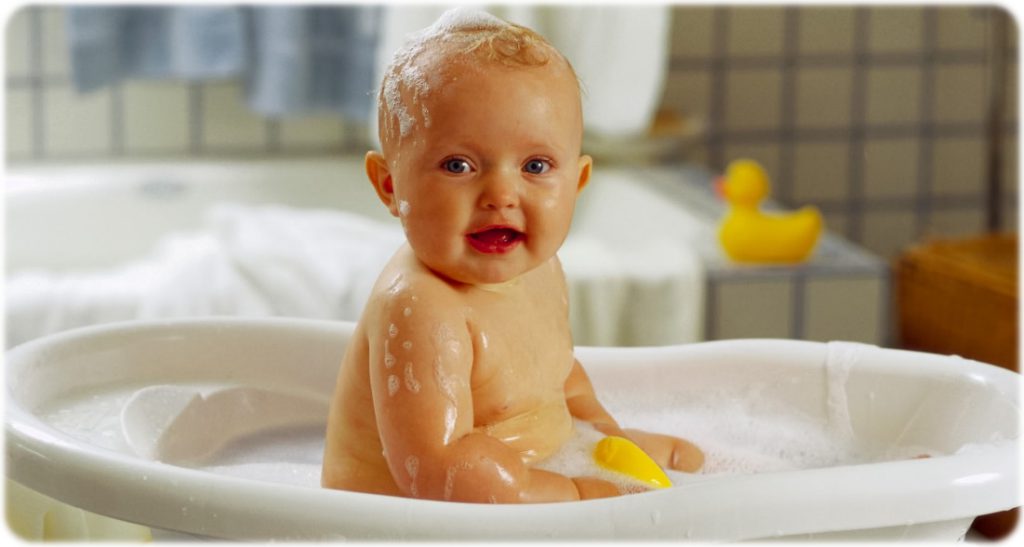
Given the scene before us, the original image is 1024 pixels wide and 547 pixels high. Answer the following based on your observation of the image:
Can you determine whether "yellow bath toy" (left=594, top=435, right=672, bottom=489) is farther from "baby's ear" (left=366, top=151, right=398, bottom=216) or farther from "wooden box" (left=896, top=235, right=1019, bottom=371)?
"wooden box" (left=896, top=235, right=1019, bottom=371)

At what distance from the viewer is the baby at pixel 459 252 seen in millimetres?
662

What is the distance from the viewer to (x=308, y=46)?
2336mm

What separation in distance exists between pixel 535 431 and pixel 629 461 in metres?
0.05

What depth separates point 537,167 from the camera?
26.7 inches

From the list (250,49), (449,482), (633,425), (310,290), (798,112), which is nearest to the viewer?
(449,482)

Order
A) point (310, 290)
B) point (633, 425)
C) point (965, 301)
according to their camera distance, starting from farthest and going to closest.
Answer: point (965, 301)
point (310, 290)
point (633, 425)

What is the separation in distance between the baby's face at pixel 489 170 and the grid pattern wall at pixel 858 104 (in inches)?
74.5

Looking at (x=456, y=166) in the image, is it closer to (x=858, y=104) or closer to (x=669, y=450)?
(x=669, y=450)

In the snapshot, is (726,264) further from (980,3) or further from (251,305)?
(980,3)

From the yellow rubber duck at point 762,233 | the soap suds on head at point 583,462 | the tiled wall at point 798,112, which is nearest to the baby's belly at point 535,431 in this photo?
the soap suds on head at point 583,462

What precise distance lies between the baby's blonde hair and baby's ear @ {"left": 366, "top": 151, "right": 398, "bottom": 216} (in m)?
0.01

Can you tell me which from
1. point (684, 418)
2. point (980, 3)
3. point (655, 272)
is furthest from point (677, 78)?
point (684, 418)

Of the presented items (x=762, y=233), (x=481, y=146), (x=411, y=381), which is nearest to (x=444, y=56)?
(x=481, y=146)

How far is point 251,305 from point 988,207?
60.3 inches
